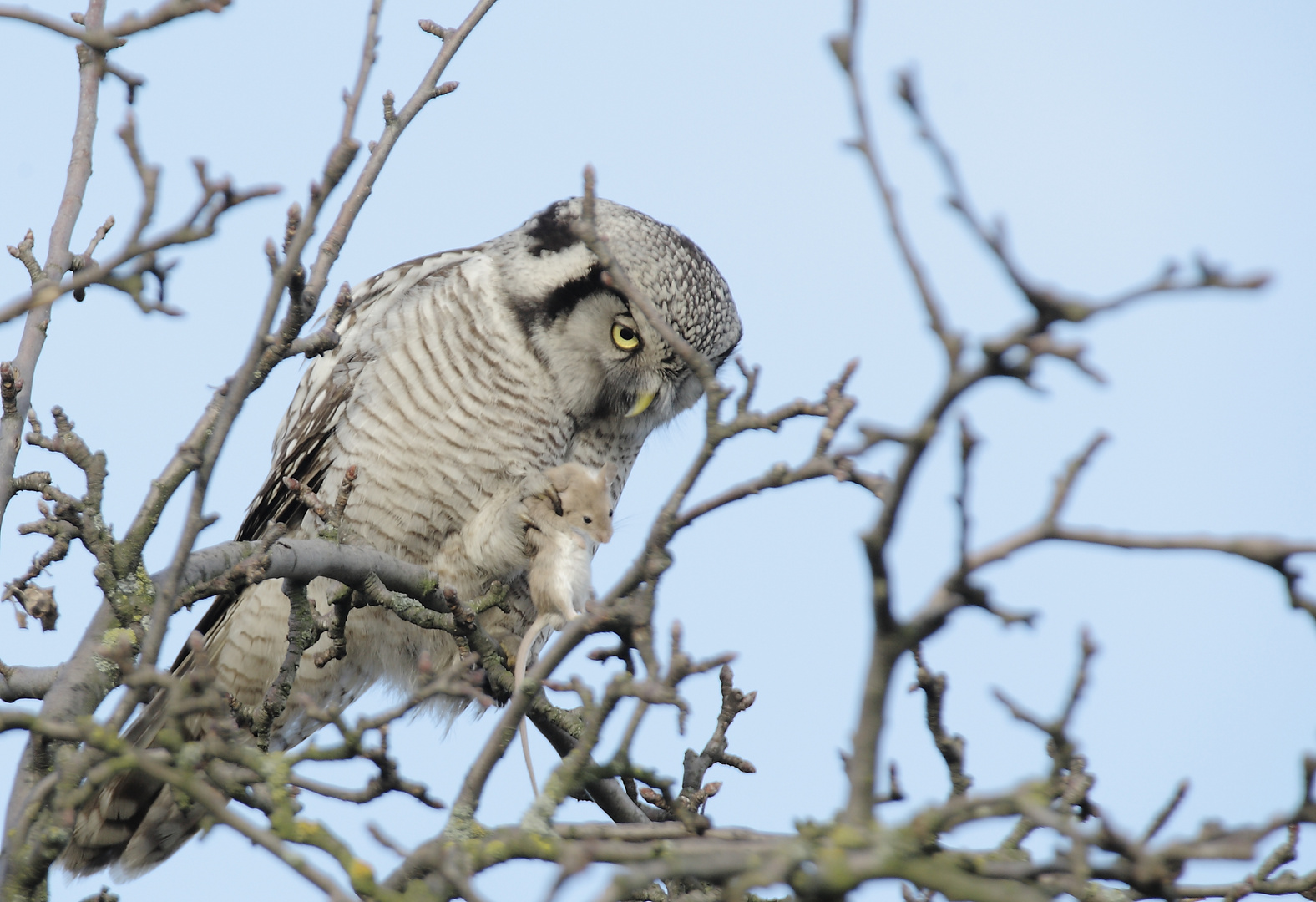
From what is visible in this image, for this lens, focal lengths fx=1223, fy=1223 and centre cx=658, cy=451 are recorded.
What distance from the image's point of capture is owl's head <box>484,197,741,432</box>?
4.62 meters

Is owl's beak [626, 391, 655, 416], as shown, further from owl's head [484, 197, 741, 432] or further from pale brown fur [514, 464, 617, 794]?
pale brown fur [514, 464, 617, 794]

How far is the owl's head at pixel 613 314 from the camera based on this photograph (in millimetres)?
4621

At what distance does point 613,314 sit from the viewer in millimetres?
4645

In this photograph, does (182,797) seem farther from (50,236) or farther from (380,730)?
(50,236)

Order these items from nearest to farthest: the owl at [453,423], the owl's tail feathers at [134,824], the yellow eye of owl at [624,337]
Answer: the owl's tail feathers at [134,824] → the owl at [453,423] → the yellow eye of owl at [624,337]

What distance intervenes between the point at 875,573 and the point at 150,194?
1.43 metres

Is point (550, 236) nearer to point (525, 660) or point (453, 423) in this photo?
point (453, 423)

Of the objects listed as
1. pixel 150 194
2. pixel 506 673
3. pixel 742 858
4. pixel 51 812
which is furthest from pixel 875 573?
pixel 506 673

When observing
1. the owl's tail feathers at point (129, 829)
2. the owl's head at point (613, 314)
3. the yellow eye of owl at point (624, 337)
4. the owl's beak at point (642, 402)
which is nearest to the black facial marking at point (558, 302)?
the owl's head at point (613, 314)

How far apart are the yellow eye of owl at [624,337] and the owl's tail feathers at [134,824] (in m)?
2.04

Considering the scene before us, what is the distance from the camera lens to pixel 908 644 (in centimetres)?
143

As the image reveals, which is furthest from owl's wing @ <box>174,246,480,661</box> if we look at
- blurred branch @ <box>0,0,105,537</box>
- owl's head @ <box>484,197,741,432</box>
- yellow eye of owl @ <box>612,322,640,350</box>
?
blurred branch @ <box>0,0,105,537</box>

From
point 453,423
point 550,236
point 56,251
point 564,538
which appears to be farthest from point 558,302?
point 56,251

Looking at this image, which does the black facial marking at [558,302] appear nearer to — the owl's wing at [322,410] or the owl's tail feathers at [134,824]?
the owl's wing at [322,410]
